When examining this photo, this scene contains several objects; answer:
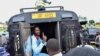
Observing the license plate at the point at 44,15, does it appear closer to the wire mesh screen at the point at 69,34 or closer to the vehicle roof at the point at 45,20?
the vehicle roof at the point at 45,20

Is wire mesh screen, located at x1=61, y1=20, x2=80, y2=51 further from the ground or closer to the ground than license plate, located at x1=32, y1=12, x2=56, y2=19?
closer to the ground

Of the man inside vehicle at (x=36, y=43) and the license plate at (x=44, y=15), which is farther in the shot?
the license plate at (x=44, y=15)

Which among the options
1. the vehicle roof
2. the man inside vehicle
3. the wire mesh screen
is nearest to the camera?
the man inside vehicle

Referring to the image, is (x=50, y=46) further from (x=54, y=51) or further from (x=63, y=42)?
(x=63, y=42)

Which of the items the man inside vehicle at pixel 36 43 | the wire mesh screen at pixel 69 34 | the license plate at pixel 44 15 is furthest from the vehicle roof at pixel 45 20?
the man inside vehicle at pixel 36 43

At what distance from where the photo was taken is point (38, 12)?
13.4 meters

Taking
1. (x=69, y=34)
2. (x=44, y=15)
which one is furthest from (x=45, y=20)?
(x=69, y=34)

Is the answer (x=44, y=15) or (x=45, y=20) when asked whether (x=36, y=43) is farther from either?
(x=44, y=15)

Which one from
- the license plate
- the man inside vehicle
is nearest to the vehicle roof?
the license plate

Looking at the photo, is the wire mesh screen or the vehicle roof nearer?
the wire mesh screen

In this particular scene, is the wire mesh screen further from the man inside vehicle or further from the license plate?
the man inside vehicle

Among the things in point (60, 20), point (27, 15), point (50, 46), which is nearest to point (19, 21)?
point (27, 15)

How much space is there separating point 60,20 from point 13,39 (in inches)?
65.9

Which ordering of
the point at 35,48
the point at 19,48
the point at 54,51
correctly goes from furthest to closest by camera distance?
the point at 19,48, the point at 35,48, the point at 54,51
